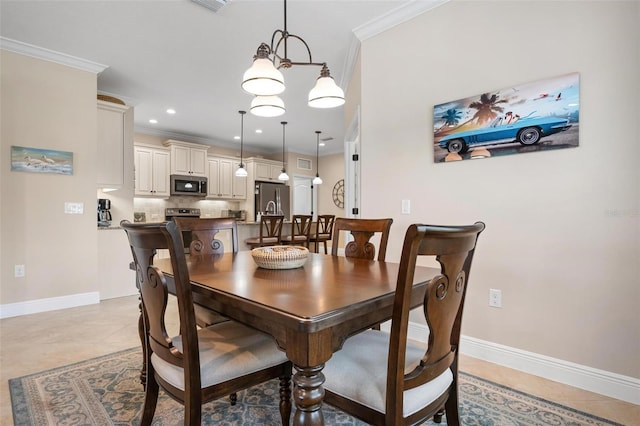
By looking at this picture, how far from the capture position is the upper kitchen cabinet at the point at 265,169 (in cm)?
750

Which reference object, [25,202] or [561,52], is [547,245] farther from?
[25,202]

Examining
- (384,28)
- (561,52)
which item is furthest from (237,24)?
(561,52)

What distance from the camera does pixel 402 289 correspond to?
3.09ft

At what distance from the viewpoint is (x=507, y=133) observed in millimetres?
2162

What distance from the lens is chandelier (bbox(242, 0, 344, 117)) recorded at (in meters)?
1.66

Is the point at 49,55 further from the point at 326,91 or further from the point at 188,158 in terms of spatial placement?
the point at 326,91

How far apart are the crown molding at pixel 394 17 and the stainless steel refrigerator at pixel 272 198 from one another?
494 centimetres

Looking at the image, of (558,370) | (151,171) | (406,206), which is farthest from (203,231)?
(151,171)

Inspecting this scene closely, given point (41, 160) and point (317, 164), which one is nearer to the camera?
point (41, 160)

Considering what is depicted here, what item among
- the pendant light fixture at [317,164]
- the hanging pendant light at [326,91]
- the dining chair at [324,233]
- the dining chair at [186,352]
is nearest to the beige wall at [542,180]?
the hanging pendant light at [326,91]

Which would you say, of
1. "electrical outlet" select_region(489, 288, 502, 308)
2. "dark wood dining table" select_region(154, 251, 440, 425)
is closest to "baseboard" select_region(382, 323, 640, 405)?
"electrical outlet" select_region(489, 288, 502, 308)

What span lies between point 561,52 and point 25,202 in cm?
467

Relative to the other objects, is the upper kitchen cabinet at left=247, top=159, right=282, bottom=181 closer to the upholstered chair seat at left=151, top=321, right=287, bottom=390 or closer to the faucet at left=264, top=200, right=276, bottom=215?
the faucet at left=264, top=200, right=276, bottom=215

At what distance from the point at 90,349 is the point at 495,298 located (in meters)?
2.95
